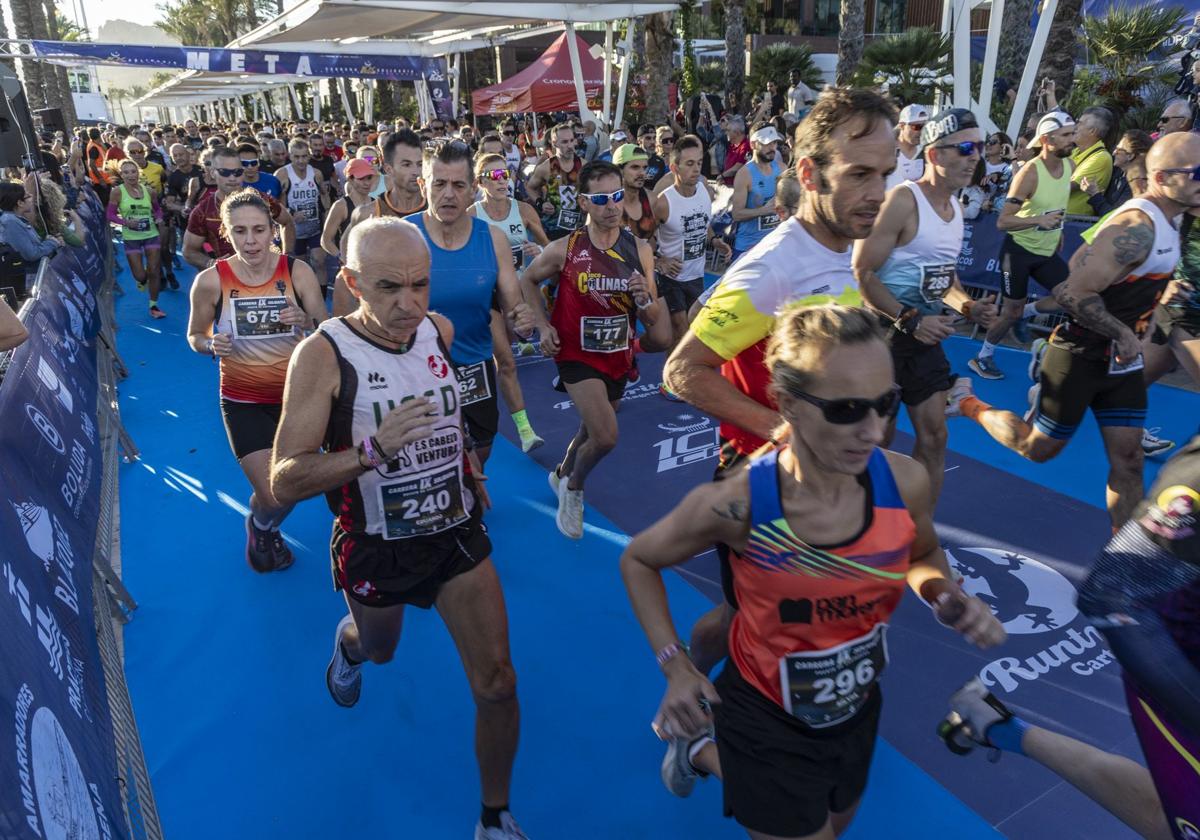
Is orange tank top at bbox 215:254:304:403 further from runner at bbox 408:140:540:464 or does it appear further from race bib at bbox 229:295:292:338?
runner at bbox 408:140:540:464

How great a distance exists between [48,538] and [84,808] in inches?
49.5

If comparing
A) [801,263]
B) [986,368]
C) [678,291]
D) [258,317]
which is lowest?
[986,368]

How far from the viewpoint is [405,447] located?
8.78 feet

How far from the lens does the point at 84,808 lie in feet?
Answer: 7.25

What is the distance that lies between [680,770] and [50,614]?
6.98 feet

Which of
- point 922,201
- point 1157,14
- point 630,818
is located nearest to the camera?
point 630,818

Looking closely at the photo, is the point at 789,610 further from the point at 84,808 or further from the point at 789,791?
the point at 84,808

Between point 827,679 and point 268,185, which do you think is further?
point 268,185

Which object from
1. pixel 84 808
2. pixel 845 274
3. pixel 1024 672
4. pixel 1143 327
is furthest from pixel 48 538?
pixel 1143 327

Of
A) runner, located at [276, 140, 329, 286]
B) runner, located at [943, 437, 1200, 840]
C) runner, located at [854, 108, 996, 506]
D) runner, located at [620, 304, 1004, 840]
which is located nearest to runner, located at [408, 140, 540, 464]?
runner, located at [854, 108, 996, 506]

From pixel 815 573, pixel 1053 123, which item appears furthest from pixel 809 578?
pixel 1053 123

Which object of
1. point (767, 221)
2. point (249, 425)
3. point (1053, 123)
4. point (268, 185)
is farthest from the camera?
point (268, 185)

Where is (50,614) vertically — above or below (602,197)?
below

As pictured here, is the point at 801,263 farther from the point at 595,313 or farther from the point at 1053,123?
the point at 1053,123
